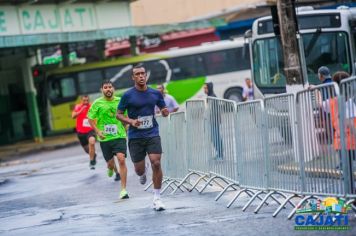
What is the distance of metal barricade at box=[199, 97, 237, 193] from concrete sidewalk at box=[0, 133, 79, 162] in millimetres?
17317

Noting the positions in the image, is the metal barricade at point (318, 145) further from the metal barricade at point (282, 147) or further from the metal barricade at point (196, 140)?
the metal barricade at point (196, 140)

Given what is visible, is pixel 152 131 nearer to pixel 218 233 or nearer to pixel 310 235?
pixel 218 233

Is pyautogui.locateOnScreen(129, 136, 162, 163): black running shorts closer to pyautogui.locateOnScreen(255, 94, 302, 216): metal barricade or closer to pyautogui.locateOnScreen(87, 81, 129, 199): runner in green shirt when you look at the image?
pyautogui.locateOnScreen(255, 94, 302, 216): metal barricade

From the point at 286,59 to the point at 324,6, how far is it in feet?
33.1

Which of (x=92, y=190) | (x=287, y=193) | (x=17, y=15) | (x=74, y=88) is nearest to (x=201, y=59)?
(x=74, y=88)

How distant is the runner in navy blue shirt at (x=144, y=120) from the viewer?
11141 mm

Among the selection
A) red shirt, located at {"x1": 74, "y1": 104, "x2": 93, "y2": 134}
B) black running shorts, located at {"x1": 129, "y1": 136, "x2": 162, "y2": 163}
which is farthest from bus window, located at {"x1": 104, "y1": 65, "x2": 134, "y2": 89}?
black running shorts, located at {"x1": 129, "y1": 136, "x2": 162, "y2": 163}

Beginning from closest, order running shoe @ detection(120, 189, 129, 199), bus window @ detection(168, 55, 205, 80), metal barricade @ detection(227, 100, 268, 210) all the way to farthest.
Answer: metal barricade @ detection(227, 100, 268, 210), running shoe @ detection(120, 189, 129, 199), bus window @ detection(168, 55, 205, 80)

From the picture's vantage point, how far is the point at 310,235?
820 centimetres

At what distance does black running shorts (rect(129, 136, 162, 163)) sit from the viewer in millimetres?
11219

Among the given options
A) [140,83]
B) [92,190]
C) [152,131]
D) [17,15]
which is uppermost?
[17,15]

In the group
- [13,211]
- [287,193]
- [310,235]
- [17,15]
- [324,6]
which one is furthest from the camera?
[17,15]

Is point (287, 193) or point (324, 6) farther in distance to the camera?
point (324, 6)

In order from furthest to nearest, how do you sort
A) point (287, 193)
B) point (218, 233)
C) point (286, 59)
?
1. point (286, 59)
2. point (287, 193)
3. point (218, 233)
